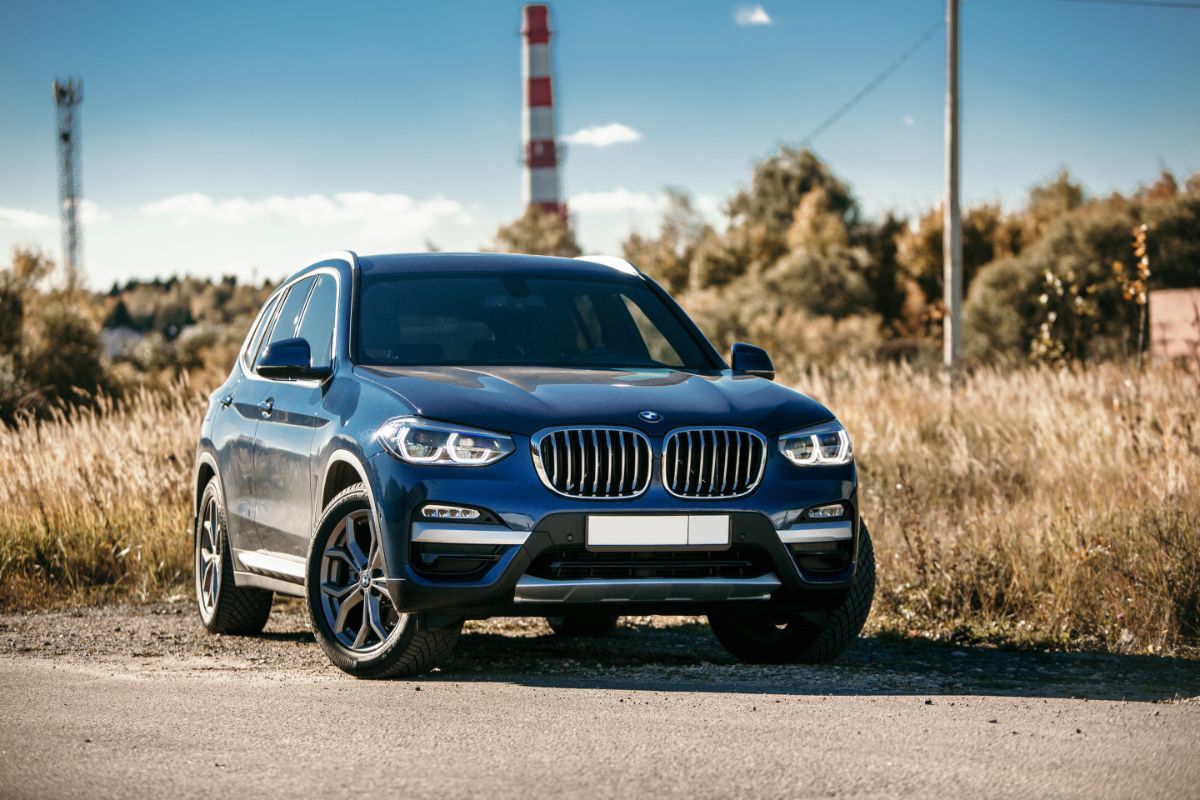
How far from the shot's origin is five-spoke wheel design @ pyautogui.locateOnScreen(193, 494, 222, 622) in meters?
9.29

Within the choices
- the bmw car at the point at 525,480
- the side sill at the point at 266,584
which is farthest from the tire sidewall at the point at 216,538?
the bmw car at the point at 525,480

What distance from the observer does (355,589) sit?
7234mm

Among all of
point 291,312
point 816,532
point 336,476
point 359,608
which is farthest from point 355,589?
point 291,312

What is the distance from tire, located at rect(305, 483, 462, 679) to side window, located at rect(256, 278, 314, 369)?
1.96 m

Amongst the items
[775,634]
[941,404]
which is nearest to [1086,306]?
[941,404]

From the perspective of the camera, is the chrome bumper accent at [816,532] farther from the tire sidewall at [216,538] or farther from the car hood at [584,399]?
the tire sidewall at [216,538]

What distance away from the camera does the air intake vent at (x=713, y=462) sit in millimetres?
6906

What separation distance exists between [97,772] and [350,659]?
1.96 metres

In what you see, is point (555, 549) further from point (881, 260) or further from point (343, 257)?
point (881, 260)

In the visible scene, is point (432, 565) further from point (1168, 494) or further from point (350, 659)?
point (1168, 494)

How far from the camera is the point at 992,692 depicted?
7.14 m

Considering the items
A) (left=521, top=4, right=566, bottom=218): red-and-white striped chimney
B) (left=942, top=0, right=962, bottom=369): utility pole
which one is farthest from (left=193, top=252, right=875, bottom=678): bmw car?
(left=521, top=4, right=566, bottom=218): red-and-white striped chimney

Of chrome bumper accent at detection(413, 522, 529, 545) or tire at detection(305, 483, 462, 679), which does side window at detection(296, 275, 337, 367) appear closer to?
tire at detection(305, 483, 462, 679)

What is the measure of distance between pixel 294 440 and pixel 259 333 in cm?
189
